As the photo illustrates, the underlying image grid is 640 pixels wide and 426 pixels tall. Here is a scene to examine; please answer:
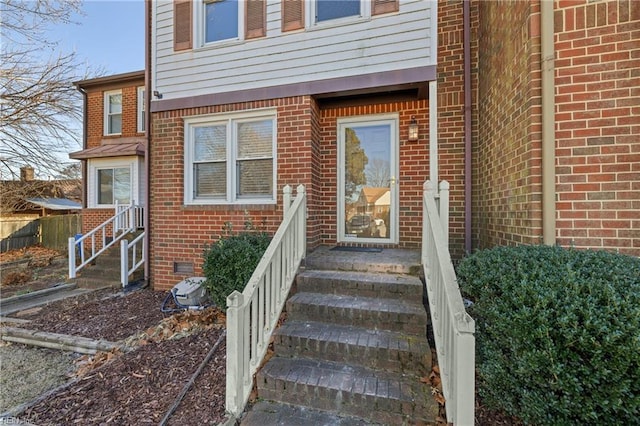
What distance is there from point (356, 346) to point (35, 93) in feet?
42.8

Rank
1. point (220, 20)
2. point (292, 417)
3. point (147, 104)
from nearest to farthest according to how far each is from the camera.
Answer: point (292, 417) → point (220, 20) → point (147, 104)

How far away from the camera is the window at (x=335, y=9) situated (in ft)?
14.6

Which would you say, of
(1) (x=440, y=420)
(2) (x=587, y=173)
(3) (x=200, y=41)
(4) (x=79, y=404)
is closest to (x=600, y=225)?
(2) (x=587, y=173)

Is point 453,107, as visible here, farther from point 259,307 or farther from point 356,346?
point 259,307

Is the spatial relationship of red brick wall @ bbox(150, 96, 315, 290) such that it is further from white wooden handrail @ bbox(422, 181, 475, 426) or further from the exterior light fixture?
white wooden handrail @ bbox(422, 181, 475, 426)

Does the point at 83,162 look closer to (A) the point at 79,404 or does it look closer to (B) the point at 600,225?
(A) the point at 79,404

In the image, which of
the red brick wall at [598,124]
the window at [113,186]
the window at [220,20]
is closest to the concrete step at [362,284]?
the red brick wall at [598,124]

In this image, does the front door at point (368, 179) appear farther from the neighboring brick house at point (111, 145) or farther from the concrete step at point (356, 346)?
the neighboring brick house at point (111, 145)

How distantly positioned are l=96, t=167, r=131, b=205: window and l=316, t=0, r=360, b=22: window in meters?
8.01

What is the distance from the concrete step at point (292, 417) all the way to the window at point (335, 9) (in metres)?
5.02

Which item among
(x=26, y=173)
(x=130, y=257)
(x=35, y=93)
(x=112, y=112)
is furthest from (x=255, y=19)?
(x=26, y=173)

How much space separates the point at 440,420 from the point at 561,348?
0.97 metres

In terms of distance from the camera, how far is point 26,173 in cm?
1110

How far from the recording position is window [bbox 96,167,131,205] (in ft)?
31.3
